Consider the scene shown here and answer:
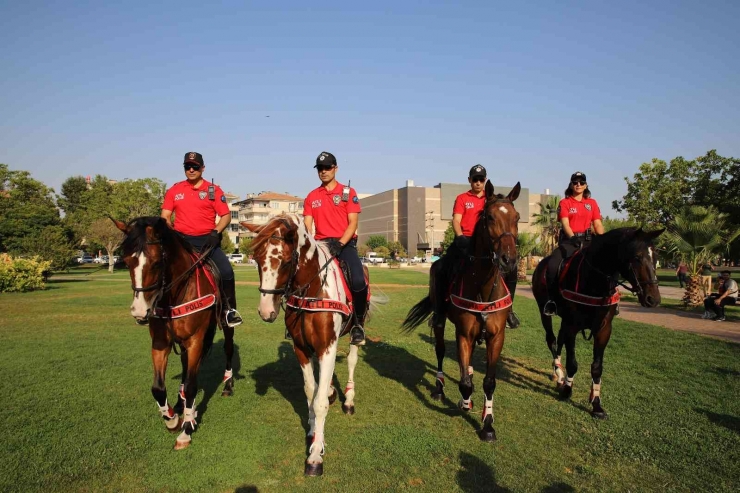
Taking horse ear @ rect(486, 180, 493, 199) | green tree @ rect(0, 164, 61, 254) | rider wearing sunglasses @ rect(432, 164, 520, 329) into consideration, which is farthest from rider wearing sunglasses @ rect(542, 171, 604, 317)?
green tree @ rect(0, 164, 61, 254)

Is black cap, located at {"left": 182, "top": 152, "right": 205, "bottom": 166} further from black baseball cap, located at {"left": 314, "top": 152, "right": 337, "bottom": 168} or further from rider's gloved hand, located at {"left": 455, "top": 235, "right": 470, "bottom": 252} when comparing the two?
rider's gloved hand, located at {"left": 455, "top": 235, "right": 470, "bottom": 252}

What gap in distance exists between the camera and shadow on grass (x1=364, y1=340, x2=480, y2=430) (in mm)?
7254

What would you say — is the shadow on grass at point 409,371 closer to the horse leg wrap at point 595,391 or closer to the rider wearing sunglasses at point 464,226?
the rider wearing sunglasses at point 464,226

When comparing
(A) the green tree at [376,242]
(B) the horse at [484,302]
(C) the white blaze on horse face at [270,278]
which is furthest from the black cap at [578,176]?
(A) the green tree at [376,242]

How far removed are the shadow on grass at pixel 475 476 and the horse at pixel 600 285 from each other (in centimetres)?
263

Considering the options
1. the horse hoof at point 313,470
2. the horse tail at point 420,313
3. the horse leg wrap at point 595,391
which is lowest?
the horse hoof at point 313,470

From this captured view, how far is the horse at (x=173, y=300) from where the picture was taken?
513cm

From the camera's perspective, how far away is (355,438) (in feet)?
19.7

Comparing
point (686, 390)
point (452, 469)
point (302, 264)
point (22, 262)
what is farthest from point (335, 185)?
point (22, 262)

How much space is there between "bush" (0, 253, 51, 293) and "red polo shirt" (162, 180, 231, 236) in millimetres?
27159

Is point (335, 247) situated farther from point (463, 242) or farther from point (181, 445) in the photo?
point (181, 445)

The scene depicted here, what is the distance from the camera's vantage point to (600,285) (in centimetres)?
712

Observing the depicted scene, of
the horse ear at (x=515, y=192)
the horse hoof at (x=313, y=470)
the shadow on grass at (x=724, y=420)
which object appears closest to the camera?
the horse hoof at (x=313, y=470)

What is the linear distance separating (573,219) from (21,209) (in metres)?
61.8
